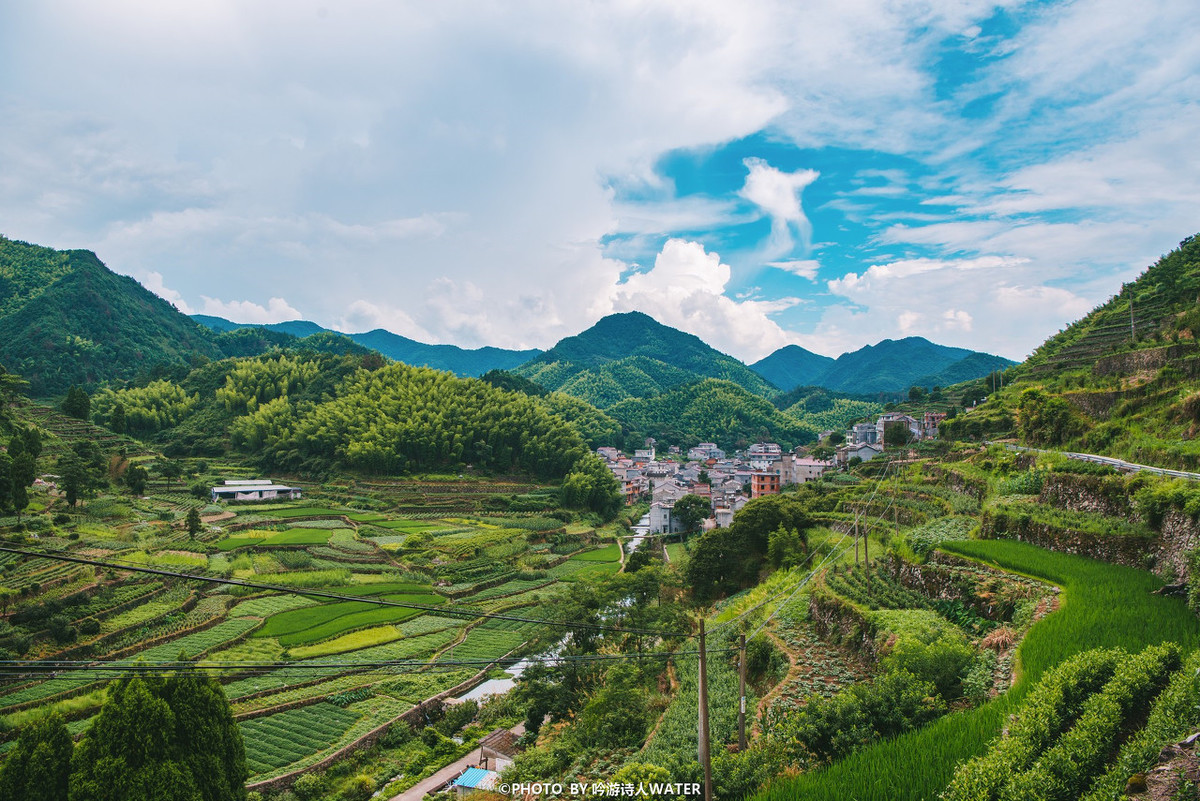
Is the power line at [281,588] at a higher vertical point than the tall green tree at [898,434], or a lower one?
lower

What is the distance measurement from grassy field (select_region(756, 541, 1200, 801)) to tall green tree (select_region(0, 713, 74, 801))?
884 centimetres

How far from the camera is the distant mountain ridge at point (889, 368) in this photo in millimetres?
108938

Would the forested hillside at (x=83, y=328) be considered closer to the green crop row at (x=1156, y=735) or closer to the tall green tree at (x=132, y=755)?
the tall green tree at (x=132, y=755)

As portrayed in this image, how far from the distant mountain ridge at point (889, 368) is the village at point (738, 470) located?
6826 centimetres

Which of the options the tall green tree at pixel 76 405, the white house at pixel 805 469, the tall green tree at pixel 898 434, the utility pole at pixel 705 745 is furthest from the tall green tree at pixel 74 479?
the tall green tree at pixel 898 434

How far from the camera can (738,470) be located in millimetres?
47312

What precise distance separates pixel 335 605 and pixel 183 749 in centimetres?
1171

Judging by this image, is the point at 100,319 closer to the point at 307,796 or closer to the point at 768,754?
the point at 307,796

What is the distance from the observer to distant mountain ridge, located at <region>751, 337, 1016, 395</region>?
10894cm

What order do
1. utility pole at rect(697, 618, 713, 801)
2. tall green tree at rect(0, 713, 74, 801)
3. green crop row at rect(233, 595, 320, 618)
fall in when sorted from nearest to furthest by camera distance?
utility pole at rect(697, 618, 713, 801) < tall green tree at rect(0, 713, 74, 801) < green crop row at rect(233, 595, 320, 618)

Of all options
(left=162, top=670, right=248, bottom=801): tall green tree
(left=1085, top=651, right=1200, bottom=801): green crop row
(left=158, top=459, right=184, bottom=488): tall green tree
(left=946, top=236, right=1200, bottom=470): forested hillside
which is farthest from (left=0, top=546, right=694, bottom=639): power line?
(left=158, top=459, right=184, bottom=488): tall green tree

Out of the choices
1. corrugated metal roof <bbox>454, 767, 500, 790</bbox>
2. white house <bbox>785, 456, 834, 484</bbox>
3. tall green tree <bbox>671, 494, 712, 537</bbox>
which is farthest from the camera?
white house <bbox>785, 456, 834, 484</bbox>

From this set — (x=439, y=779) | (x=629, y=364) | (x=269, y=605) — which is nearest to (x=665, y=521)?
(x=269, y=605)

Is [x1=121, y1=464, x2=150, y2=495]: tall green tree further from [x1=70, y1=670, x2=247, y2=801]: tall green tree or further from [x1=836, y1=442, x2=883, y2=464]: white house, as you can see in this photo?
[x1=836, y1=442, x2=883, y2=464]: white house
